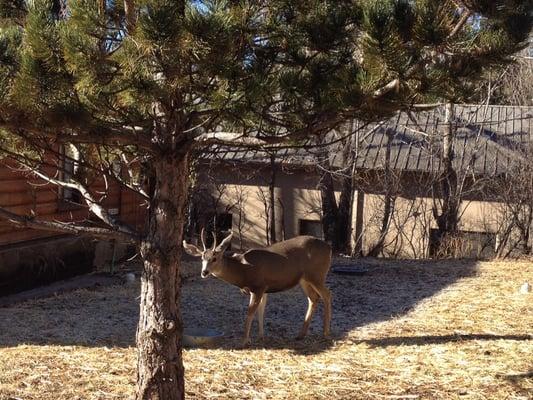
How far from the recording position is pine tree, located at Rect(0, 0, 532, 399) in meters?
4.06

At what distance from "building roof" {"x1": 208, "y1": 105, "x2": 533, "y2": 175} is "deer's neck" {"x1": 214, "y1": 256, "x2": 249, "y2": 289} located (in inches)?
266

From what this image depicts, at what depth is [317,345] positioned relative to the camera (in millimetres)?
8375

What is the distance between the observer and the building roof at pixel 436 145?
51.8 feet

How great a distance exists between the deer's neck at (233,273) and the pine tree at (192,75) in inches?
127

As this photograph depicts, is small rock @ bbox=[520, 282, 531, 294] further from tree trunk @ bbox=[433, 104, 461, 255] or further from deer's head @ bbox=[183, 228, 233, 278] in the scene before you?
deer's head @ bbox=[183, 228, 233, 278]

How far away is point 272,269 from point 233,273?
0.43m

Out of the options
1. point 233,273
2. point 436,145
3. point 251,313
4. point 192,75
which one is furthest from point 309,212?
point 192,75

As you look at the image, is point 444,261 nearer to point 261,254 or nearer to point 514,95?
point 514,95

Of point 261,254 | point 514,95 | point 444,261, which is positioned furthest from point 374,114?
point 514,95

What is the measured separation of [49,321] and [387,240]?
918 centimetres

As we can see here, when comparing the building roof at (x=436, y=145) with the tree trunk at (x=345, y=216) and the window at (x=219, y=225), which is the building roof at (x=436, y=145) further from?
the window at (x=219, y=225)

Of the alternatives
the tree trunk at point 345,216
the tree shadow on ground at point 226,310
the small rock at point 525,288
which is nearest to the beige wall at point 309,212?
the tree trunk at point 345,216

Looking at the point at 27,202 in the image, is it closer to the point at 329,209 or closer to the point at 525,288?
the point at 329,209

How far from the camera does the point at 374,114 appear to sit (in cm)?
493
